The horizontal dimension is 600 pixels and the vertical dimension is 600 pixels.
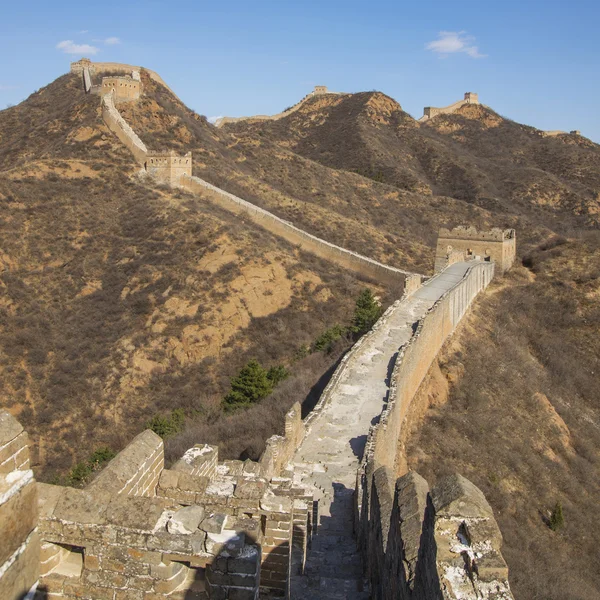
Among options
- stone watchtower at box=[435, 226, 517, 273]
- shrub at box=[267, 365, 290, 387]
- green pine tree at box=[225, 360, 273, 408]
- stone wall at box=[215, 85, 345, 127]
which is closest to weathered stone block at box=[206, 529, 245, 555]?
green pine tree at box=[225, 360, 273, 408]

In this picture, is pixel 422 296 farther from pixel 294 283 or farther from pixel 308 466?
pixel 308 466

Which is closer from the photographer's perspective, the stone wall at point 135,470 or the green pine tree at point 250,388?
the stone wall at point 135,470

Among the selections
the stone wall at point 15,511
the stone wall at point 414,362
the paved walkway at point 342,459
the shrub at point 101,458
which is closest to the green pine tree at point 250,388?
the paved walkway at point 342,459

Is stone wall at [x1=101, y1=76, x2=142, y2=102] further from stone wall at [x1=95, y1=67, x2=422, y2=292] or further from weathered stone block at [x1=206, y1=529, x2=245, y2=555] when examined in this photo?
weathered stone block at [x1=206, y1=529, x2=245, y2=555]

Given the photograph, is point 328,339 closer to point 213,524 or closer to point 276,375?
point 276,375

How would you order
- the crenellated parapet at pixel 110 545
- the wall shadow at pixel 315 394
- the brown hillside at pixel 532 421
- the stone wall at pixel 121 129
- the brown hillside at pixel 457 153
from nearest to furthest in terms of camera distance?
the crenellated parapet at pixel 110 545, the brown hillside at pixel 532 421, the wall shadow at pixel 315 394, the stone wall at pixel 121 129, the brown hillside at pixel 457 153

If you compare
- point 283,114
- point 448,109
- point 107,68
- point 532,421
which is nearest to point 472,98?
point 448,109

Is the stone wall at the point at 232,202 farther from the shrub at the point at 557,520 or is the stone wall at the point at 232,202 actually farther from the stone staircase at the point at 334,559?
the stone staircase at the point at 334,559
